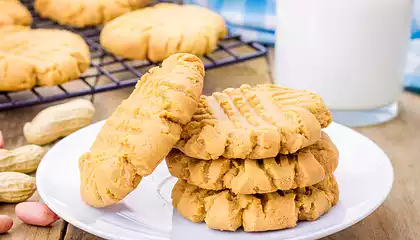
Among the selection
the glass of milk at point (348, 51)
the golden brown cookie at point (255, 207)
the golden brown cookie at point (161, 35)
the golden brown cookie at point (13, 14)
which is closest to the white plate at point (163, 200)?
the golden brown cookie at point (255, 207)

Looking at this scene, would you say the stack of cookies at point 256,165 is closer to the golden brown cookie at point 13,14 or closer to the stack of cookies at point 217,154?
the stack of cookies at point 217,154

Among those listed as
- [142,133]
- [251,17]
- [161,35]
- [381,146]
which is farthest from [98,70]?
[142,133]

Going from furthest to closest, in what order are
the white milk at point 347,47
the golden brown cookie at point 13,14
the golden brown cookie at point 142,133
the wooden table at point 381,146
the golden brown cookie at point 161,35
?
the golden brown cookie at point 13,14 < the golden brown cookie at point 161,35 < the white milk at point 347,47 < the wooden table at point 381,146 < the golden brown cookie at point 142,133

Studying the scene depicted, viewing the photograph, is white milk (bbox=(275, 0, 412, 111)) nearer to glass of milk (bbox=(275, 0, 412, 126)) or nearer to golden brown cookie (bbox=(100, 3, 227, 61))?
glass of milk (bbox=(275, 0, 412, 126))

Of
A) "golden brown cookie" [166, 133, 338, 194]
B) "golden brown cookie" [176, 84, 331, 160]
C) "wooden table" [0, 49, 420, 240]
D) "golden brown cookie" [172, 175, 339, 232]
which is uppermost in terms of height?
"golden brown cookie" [176, 84, 331, 160]

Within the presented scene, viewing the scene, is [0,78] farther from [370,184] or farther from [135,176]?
[370,184]

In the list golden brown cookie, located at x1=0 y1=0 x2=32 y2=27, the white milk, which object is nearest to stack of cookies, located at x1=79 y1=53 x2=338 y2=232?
the white milk

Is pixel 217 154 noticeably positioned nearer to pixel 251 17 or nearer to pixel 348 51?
pixel 348 51
